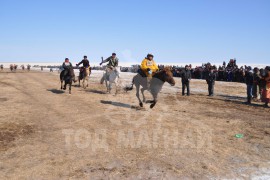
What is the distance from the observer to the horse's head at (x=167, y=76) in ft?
41.1

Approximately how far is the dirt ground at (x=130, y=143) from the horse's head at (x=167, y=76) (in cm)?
146

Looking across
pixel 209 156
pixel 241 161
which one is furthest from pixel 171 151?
pixel 241 161

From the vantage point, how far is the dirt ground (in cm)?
612

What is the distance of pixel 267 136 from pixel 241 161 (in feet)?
9.69

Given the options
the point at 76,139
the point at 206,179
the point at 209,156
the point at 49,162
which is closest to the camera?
the point at 206,179

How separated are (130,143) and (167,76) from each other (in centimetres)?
527

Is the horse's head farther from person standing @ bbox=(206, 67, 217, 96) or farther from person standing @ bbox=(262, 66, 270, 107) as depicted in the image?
person standing @ bbox=(206, 67, 217, 96)

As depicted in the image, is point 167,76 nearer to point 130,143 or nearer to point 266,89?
point 130,143

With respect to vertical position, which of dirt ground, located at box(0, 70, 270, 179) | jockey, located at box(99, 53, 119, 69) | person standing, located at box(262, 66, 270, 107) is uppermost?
jockey, located at box(99, 53, 119, 69)

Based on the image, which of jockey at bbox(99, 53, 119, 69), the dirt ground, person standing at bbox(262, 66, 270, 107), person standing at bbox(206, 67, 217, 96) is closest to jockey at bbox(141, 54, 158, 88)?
the dirt ground

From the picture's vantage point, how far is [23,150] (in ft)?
23.9

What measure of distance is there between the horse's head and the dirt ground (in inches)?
57.4

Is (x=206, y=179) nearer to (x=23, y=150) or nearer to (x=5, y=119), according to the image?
(x=23, y=150)

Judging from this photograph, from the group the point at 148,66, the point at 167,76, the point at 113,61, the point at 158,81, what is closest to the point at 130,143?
the point at 167,76
